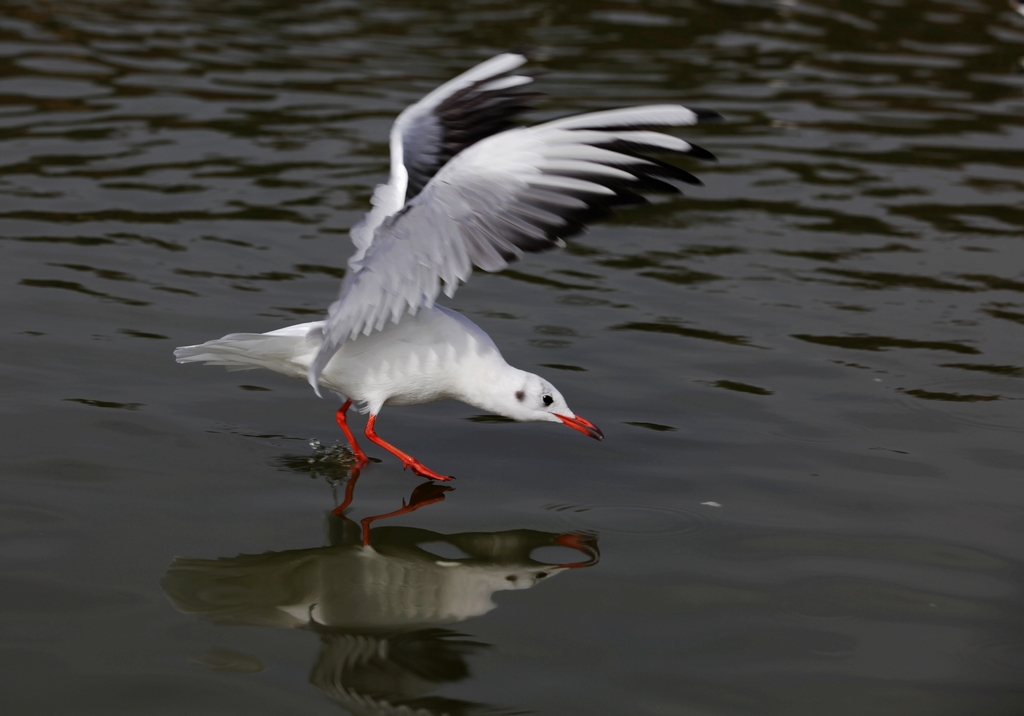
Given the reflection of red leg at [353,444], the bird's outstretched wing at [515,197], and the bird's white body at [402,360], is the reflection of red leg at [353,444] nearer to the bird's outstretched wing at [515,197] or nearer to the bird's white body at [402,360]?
the bird's white body at [402,360]

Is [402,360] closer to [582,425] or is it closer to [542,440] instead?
[582,425]

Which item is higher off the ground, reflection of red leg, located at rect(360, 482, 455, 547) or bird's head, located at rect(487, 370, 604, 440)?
bird's head, located at rect(487, 370, 604, 440)

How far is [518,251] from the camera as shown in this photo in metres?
4.48

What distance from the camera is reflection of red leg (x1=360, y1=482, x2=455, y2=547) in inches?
206

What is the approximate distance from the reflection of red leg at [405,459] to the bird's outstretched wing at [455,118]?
1195 mm

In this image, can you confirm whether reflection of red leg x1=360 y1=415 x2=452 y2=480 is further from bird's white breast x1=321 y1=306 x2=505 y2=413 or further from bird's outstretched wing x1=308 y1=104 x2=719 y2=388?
bird's outstretched wing x1=308 y1=104 x2=719 y2=388

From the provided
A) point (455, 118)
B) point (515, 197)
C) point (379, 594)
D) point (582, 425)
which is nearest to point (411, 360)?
point (582, 425)

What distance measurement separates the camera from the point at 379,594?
454cm

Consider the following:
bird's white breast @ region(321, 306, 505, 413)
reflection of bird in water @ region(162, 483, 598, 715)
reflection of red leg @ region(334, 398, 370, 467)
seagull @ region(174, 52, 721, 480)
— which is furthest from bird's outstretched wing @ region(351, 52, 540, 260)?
reflection of bird in water @ region(162, 483, 598, 715)

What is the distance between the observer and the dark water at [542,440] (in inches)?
161

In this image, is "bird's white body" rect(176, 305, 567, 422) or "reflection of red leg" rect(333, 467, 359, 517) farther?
"bird's white body" rect(176, 305, 567, 422)

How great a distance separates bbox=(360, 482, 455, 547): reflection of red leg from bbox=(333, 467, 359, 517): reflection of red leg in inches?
5.4

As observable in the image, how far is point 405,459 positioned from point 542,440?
0.90 metres

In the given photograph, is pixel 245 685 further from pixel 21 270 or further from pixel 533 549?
pixel 21 270
